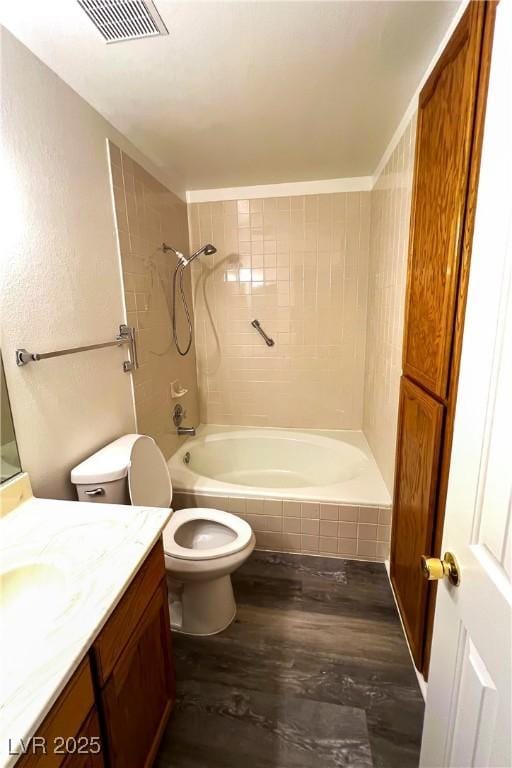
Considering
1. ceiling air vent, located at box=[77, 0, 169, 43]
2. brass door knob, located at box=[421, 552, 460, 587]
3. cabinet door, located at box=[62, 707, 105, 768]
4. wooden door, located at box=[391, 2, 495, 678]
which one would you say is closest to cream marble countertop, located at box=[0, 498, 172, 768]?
cabinet door, located at box=[62, 707, 105, 768]

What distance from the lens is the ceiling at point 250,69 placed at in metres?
1.03

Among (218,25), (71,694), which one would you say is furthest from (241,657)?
(218,25)

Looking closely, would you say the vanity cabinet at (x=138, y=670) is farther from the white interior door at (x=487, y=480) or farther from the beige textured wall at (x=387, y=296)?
the beige textured wall at (x=387, y=296)

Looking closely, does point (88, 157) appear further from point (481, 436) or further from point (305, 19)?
point (481, 436)

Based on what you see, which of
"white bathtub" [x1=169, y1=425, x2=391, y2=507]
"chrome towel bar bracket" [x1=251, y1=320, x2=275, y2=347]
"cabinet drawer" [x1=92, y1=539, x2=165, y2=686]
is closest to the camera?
"cabinet drawer" [x1=92, y1=539, x2=165, y2=686]

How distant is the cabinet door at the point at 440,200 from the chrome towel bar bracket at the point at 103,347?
130 centimetres

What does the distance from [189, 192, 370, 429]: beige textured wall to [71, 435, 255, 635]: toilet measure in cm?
128

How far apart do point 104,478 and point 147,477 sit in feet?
0.81

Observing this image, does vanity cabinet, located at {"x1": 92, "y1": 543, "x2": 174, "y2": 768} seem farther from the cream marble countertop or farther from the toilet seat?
the toilet seat

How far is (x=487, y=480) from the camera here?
53 cm

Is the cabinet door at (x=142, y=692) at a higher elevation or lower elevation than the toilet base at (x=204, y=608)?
higher

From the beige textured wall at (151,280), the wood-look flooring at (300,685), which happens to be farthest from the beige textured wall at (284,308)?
the wood-look flooring at (300,685)

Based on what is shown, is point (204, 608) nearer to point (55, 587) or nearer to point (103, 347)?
point (55, 587)

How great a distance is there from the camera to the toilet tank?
1.30 metres
